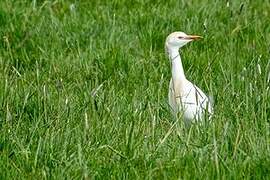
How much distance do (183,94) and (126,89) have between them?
0.59m

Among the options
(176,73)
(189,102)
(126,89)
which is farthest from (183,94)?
(126,89)

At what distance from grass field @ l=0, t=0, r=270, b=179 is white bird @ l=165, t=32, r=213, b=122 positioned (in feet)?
0.28

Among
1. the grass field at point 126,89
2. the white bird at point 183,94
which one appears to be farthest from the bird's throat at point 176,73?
the grass field at point 126,89

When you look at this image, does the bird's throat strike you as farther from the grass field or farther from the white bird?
the grass field

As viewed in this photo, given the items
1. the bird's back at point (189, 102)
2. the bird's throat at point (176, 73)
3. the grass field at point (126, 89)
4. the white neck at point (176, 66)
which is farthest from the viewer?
the white neck at point (176, 66)

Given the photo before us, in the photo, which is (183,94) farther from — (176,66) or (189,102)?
(176,66)

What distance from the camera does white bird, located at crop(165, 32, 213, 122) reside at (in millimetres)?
5168

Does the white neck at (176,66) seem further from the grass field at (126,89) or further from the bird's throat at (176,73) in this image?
the grass field at (126,89)

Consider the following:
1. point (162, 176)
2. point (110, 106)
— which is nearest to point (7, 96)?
point (110, 106)

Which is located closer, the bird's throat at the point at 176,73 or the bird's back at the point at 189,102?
the bird's back at the point at 189,102

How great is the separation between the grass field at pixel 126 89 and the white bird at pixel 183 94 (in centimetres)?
8

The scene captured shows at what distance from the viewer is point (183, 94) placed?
5633mm

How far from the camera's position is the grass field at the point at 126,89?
14.4 feet

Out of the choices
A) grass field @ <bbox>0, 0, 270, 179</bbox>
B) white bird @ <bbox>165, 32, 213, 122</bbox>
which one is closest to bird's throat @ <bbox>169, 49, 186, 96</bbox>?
white bird @ <bbox>165, 32, 213, 122</bbox>
